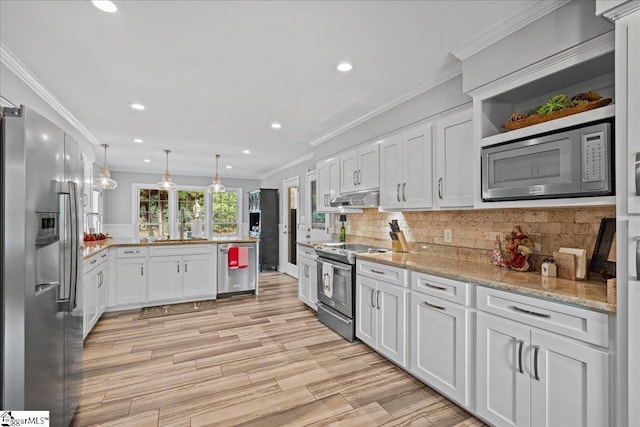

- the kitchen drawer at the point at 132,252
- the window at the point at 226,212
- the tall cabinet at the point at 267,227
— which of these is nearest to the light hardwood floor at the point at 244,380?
the kitchen drawer at the point at 132,252

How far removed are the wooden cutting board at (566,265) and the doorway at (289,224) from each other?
Result: 531 centimetres

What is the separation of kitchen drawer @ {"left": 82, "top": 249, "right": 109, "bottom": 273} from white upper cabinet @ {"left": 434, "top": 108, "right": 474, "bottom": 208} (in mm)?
3346

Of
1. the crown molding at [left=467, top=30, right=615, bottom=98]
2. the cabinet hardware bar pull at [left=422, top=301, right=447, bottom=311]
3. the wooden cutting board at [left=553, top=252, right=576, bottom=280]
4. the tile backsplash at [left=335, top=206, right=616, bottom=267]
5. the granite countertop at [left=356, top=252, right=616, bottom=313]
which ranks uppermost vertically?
the crown molding at [left=467, top=30, right=615, bottom=98]

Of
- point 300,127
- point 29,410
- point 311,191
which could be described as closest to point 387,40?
point 300,127

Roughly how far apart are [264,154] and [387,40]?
4.22 m

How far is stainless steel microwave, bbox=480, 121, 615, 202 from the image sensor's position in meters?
1.57

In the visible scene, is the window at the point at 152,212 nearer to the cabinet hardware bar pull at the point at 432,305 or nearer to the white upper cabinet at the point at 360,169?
the white upper cabinet at the point at 360,169

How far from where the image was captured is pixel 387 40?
2180 millimetres

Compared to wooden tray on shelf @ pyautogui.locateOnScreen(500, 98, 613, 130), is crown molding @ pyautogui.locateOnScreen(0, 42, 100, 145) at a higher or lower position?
higher

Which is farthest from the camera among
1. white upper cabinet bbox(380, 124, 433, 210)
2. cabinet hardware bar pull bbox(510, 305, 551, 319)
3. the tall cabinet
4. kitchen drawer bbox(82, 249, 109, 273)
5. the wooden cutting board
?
the tall cabinet

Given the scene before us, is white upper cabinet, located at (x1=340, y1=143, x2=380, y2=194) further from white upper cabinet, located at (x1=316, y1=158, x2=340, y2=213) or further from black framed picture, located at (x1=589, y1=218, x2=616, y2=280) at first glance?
black framed picture, located at (x1=589, y1=218, x2=616, y2=280)

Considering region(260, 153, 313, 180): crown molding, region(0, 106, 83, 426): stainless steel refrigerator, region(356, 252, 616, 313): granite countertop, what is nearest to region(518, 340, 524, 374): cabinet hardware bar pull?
region(356, 252, 616, 313): granite countertop

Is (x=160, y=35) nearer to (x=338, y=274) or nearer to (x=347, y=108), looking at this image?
(x=347, y=108)

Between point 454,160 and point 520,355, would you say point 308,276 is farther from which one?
point 520,355
